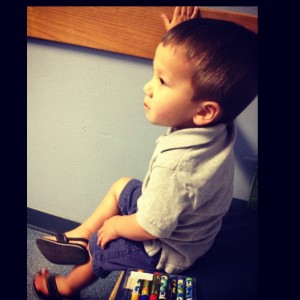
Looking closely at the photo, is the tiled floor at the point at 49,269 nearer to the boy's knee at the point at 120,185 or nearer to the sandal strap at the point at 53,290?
the sandal strap at the point at 53,290

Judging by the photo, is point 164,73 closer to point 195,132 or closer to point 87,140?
point 195,132

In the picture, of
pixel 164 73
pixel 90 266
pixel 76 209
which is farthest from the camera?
pixel 76 209

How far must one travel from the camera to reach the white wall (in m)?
0.63

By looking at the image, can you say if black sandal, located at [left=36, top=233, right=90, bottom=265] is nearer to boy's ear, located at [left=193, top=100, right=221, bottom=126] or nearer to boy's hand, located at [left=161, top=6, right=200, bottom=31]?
boy's ear, located at [left=193, top=100, right=221, bottom=126]

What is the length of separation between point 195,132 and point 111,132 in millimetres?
257

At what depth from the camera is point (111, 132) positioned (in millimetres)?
690

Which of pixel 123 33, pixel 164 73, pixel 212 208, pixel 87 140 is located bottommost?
pixel 212 208

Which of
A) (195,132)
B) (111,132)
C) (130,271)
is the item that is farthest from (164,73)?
(130,271)

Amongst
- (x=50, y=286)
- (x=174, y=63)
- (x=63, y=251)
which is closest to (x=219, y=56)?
(x=174, y=63)

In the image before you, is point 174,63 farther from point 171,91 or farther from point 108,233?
point 108,233

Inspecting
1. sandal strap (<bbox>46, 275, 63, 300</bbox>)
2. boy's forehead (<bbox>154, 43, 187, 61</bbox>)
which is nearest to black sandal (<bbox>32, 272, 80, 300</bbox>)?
sandal strap (<bbox>46, 275, 63, 300</bbox>)

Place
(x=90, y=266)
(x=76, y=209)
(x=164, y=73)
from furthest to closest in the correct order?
(x=76, y=209) → (x=90, y=266) → (x=164, y=73)

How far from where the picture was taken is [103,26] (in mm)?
583

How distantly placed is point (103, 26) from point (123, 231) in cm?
43
